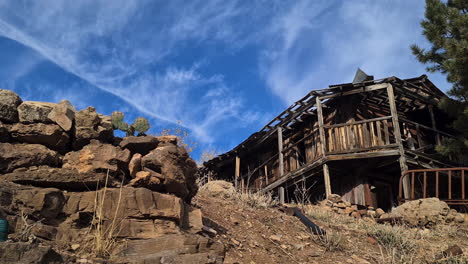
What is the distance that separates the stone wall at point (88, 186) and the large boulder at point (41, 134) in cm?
1

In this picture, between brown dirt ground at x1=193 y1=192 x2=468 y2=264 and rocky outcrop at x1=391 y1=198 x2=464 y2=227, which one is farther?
rocky outcrop at x1=391 y1=198 x2=464 y2=227

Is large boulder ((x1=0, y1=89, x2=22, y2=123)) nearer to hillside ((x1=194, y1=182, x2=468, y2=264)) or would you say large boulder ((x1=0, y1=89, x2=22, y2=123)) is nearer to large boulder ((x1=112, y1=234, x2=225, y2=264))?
large boulder ((x1=112, y1=234, x2=225, y2=264))

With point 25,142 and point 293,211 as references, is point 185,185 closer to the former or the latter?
point 25,142

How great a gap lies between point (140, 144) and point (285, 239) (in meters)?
2.96

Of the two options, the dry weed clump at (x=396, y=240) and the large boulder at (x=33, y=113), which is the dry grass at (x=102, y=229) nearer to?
the large boulder at (x=33, y=113)

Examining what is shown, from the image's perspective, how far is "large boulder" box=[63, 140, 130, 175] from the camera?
4.99m

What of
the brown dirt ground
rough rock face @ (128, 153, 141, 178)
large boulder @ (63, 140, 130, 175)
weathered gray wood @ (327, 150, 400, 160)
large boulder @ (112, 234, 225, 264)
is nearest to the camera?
large boulder @ (112, 234, 225, 264)

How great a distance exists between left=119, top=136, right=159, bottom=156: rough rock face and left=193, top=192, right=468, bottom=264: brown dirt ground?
1.60 meters

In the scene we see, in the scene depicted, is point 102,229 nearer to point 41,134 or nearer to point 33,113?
point 41,134

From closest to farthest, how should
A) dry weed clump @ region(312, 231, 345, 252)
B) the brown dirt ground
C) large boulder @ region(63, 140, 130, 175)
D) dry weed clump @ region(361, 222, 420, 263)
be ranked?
large boulder @ region(63, 140, 130, 175) < the brown dirt ground < dry weed clump @ region(361, 222, 420, 263) < dry weed clump @ region(312, 231, 345, 252)

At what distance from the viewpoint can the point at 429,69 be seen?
12695mm

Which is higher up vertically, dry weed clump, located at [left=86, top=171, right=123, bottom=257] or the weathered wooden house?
the weathered wooden house

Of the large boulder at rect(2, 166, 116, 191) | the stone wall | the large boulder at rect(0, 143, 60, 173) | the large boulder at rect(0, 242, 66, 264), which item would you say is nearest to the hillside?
the stone wall

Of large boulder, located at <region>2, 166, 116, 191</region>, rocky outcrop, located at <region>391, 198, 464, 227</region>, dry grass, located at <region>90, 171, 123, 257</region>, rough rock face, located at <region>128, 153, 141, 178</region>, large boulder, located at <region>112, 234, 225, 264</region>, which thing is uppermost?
rough rock face, located at <region>128, 153, 141, 178</region>
